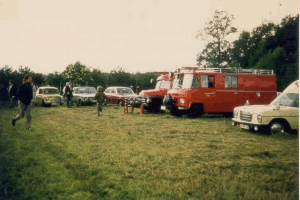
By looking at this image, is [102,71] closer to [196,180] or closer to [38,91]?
[38,91]

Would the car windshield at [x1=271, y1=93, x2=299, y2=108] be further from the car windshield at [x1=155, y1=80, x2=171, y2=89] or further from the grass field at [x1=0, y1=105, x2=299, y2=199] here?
the car windshield at [x1=155, y1=80, x2=171, y2=89]

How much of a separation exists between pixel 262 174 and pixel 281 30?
15.9 feet

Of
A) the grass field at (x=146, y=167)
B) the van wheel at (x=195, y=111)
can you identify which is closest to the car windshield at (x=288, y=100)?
the grass field at (x=146, y=167)

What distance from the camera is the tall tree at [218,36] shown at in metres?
41.6

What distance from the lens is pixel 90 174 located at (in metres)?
5.10

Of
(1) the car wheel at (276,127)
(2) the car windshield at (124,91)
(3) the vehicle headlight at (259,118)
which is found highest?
(2) the car windshield at (124,91)

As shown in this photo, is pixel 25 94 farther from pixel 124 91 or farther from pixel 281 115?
pixel 124 91

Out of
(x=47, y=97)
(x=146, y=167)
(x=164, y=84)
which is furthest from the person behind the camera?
(x=47, y=97)

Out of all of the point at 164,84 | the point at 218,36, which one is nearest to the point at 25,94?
the point at 164,84

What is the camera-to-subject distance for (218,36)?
142 ft

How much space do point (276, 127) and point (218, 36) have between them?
116 feet

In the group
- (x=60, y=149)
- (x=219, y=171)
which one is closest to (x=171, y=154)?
(x=219, y=171)

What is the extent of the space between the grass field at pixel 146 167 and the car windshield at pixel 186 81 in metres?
5.98

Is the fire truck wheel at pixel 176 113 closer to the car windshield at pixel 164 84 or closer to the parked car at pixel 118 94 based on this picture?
the car windshield at pixel 164 84
